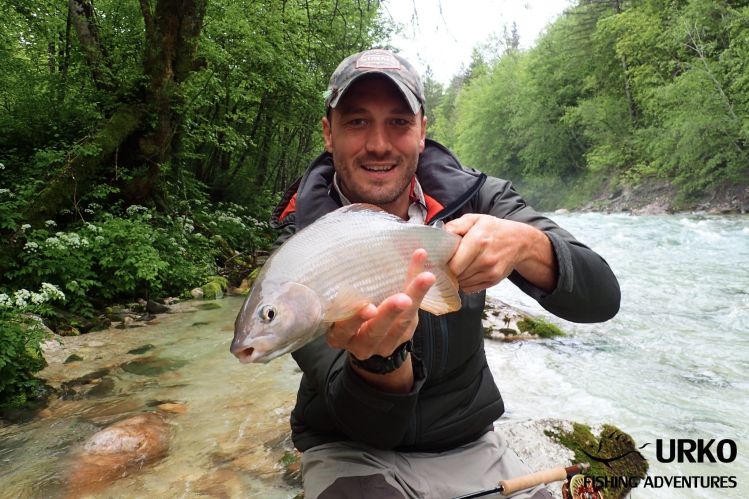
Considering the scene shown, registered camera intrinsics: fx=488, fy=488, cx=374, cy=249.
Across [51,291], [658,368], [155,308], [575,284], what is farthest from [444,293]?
[155,308]

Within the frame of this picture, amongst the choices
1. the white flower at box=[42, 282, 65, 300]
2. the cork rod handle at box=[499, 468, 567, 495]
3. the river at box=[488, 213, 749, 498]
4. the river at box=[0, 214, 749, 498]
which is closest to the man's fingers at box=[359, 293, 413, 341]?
the cork rod handle at box=[499, 468, 567, 495]

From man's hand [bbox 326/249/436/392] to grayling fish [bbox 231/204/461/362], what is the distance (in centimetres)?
5

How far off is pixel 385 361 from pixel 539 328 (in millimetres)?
5976

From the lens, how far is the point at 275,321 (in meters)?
1.52

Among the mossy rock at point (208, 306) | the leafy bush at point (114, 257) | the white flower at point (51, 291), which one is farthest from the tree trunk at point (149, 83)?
the white flower at point (51, 291)

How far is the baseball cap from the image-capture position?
242 centimetres

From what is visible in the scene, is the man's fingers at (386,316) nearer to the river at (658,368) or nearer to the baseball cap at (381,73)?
the baseball cap at (381,73)

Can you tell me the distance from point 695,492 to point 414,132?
332 centimetres

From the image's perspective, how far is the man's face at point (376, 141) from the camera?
97.8 inches

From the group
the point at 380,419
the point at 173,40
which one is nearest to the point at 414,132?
the point at 380,419

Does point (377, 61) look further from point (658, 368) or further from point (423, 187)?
point (658, 368)

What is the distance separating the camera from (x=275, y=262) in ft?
5.51

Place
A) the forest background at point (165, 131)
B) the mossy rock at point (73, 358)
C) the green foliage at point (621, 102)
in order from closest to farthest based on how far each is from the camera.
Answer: the mossy rock at point (73, 358), the forest background at point (165, 131), the green foliage at point (621, 102)

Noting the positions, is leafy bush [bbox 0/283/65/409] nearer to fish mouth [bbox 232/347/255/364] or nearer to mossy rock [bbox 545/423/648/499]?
fish mouth [bbox 232/347/255/364]
